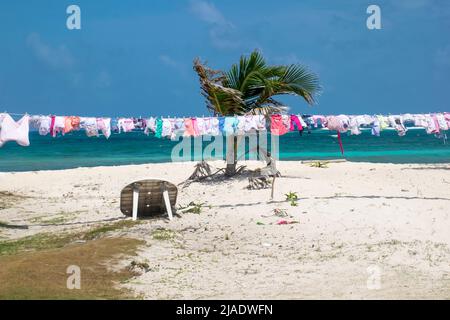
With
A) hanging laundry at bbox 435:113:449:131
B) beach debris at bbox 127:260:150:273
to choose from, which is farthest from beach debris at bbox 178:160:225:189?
beach debris at bbox 127:260:150:273

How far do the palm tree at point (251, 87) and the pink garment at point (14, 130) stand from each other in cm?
561

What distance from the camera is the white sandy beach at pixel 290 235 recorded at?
7.52 m

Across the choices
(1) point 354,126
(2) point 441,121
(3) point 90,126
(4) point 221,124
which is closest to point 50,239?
(3) point 90,126

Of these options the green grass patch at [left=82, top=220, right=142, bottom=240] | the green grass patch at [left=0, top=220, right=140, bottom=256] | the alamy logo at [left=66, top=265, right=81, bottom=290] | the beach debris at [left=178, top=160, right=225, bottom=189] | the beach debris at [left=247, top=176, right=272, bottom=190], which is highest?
the beach debris at [left=178, top=160, right=225, bottom=189]

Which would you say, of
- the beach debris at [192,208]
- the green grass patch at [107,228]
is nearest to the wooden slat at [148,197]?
the beach debris at [192,208]

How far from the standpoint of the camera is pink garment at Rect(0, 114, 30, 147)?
40.5 ft

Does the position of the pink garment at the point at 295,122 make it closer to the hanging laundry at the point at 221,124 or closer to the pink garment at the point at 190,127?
the hanging laundry at the point at 221,124

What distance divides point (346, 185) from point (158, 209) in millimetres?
5470

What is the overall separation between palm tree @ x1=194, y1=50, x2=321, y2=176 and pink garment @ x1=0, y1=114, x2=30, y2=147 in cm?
561

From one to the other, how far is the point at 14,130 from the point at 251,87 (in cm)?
715

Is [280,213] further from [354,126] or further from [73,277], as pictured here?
[73,277]

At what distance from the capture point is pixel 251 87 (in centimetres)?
1686

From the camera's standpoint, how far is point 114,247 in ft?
31.0

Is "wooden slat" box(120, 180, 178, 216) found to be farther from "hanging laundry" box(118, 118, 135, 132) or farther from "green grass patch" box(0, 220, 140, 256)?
"hanging laundry" box(118, 118, 135, 132)
